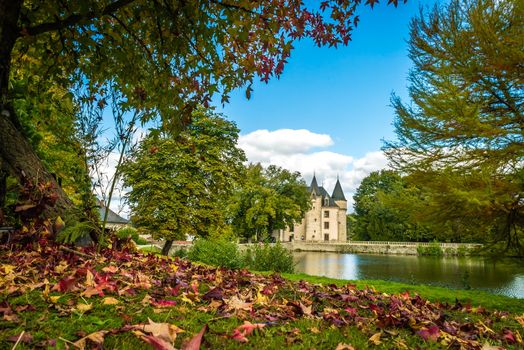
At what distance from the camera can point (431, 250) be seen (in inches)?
1763

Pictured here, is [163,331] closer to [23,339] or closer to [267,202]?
[23,339]

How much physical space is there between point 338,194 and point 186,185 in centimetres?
5900

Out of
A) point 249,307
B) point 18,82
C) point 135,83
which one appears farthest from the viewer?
point 18,82

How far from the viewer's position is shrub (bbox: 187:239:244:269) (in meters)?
16.0

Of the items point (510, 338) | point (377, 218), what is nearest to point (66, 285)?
point (510, 338)

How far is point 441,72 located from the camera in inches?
369

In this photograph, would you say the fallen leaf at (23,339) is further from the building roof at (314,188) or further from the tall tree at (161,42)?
the building roof at (314,188)

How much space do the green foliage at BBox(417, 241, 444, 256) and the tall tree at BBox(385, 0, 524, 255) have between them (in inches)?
1494

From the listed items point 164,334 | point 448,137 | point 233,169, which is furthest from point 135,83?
point 233,169

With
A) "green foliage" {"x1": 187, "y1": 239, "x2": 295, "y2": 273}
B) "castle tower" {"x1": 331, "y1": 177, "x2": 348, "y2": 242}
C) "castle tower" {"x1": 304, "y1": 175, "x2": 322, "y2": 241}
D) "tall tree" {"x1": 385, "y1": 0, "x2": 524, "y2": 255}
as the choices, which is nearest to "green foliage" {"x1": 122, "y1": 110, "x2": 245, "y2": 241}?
"green foliage" {"x1": 187, "y1": 239, "x2": 295, "y2": 273}

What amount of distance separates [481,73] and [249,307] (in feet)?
31.7

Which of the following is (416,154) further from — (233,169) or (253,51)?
(233,169)

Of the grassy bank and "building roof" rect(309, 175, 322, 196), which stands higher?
"building roof" rect(309, 175, 322, 196)

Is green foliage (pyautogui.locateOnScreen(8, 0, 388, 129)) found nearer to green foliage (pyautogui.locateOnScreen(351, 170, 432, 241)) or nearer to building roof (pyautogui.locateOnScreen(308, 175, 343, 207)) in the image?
green foliage (pyautogui.locateOnScreen(351, 170, 432, 241))
